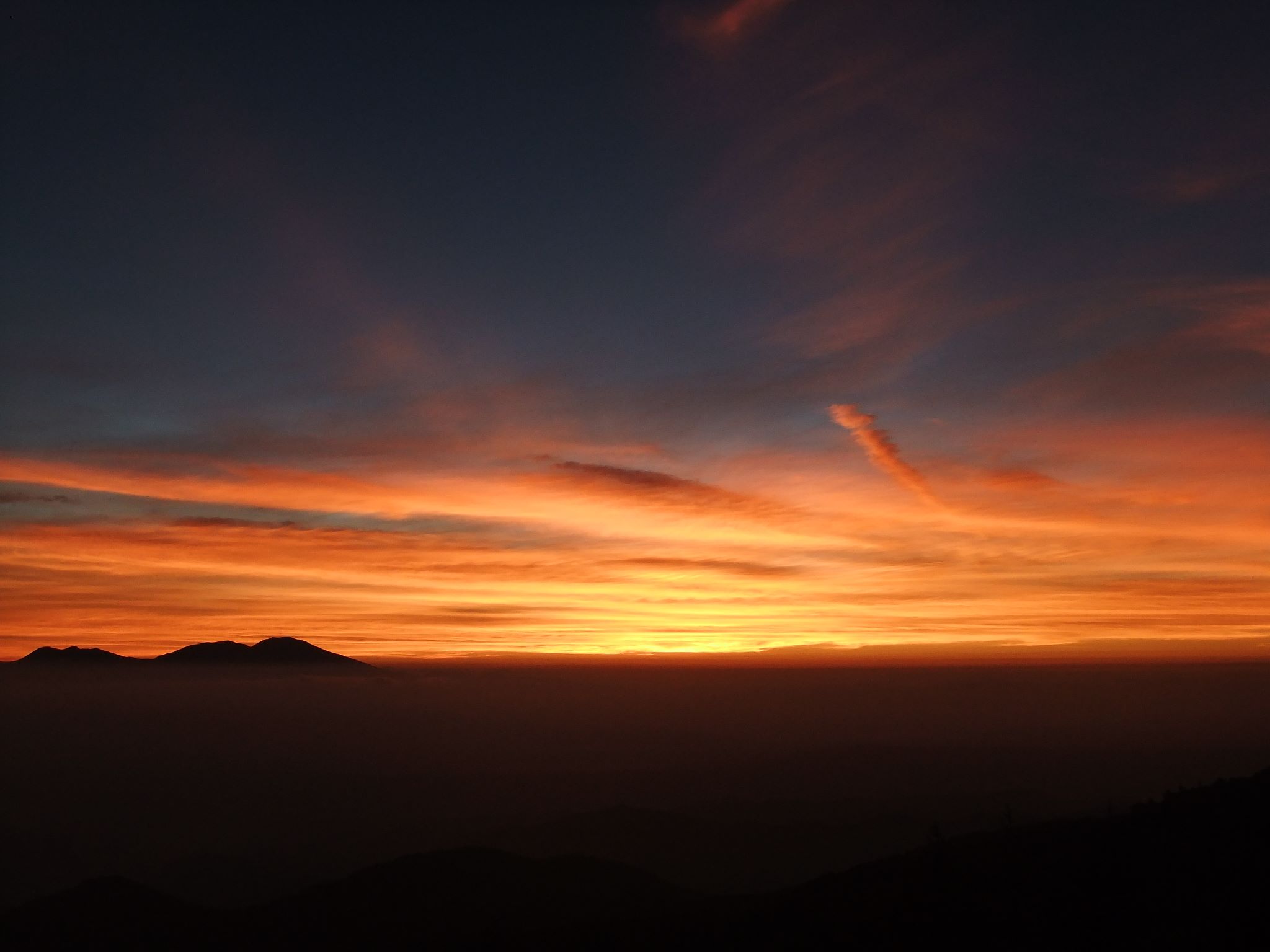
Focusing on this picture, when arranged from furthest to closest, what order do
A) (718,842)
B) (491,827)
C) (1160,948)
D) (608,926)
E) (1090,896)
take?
(491,827)
(718,842)
(608,926)
(1090,896)
(1160,948)

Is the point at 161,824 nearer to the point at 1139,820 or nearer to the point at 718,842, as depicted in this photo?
the point at 718,842

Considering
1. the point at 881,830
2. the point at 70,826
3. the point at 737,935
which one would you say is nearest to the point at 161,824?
the point at 70,826

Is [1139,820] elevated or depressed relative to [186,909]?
elevated

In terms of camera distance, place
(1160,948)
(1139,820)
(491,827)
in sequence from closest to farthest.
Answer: (1160,948)
(1139,820)
(491,827)

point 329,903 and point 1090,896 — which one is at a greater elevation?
point 1090,896

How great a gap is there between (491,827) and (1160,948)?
17740 centimetres

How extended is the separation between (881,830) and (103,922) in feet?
455

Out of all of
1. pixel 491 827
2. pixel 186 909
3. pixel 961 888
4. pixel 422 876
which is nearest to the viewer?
pixel 961 888

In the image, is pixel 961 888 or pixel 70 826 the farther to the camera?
pixel 70 826

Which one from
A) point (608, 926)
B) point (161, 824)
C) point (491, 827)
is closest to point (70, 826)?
point (161, 824)

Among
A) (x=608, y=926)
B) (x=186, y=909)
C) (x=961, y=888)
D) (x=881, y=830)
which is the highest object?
(x=961, y=888)

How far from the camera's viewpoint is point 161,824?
625 ft

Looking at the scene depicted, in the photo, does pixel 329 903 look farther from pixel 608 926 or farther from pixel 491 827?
pixel 491 827

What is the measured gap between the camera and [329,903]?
293 ft
